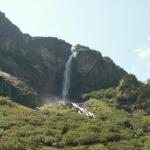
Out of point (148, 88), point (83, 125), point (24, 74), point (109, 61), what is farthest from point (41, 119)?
point (109, 61)

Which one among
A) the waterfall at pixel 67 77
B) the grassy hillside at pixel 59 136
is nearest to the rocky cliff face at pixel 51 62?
the waterfall at pixel 67 77

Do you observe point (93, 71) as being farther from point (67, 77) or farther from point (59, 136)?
point (59, 136)

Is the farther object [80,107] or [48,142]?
[80,107]

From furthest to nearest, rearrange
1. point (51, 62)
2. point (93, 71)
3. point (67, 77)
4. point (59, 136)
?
point (51, 62)
point (93, 71)
point (67, 77)
point (59, 136)

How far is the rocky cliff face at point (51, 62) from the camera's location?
482 ft

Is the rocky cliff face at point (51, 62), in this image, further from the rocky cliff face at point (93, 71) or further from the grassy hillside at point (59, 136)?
the grassy hillside at point (59, 136)

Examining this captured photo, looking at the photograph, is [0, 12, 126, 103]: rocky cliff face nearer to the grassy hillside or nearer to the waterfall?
the waterfall

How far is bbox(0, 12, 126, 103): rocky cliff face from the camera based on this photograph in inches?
5782

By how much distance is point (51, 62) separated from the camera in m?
160

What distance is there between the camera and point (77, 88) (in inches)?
5965

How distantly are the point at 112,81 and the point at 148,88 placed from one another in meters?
38.0

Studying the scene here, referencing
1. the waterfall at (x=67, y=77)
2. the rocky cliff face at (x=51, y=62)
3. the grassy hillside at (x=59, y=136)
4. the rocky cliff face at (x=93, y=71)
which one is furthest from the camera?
the rocky cliff face at (x=93, y=71)

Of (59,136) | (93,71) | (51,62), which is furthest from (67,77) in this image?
(59,136)

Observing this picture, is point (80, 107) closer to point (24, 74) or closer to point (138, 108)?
point (138, 108)
